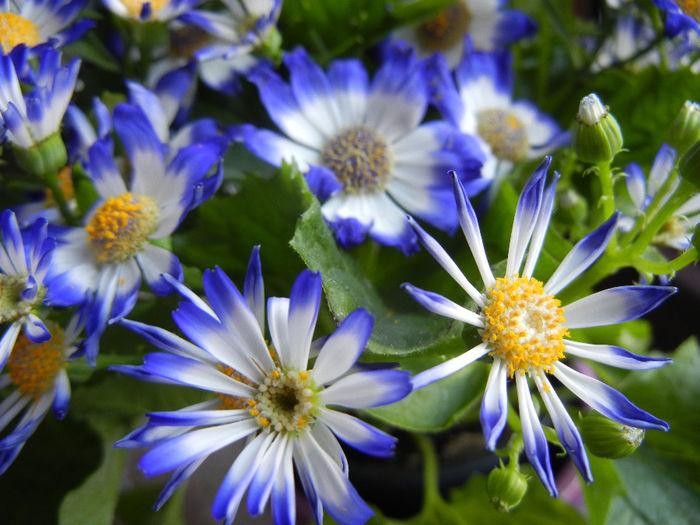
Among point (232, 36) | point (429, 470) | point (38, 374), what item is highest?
point (232, 36)

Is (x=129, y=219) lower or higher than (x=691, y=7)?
lower

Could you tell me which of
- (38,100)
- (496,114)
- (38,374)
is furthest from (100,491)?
(496,114)

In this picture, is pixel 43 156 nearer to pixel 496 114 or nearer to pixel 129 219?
pixel 129 219

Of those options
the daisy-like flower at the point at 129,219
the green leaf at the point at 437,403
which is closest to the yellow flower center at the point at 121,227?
the daisy-like flower at the point at 129,219

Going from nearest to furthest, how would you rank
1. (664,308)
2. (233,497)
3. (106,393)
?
(233,497) → (106,393) → (664,308)

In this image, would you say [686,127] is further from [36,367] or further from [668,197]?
[36,367]

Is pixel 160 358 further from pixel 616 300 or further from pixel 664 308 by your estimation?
pixel 664 308

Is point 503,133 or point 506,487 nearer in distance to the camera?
point 506,487

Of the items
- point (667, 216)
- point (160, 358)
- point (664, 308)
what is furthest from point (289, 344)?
point (664, 308)
